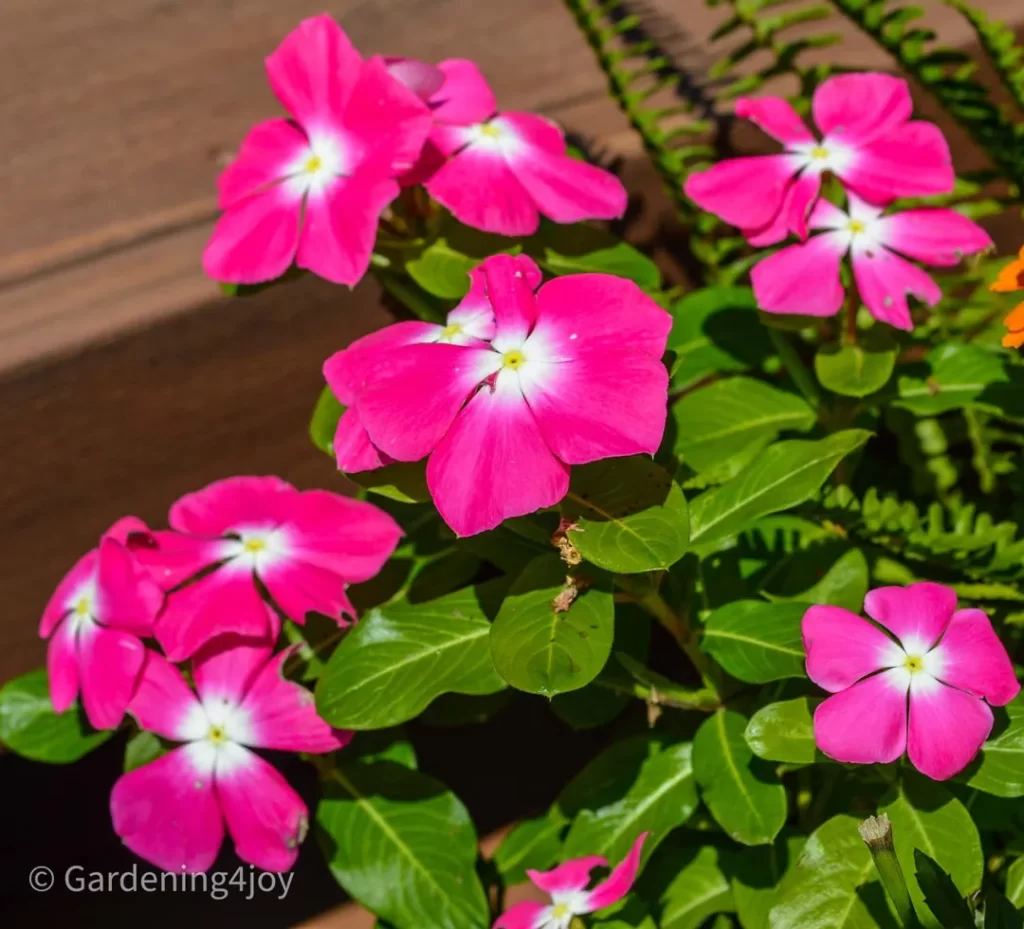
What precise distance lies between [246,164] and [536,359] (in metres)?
0.36

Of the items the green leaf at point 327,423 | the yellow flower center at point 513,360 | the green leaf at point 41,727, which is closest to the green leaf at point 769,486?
the yellow flower center at point 513,360

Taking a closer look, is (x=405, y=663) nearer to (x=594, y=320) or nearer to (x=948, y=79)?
(x=594, y=320)

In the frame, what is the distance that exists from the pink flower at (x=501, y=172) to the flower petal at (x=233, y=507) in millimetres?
258

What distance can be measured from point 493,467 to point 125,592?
1.12 feet

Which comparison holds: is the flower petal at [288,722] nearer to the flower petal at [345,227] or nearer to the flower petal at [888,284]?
the flower petal at [345,227]

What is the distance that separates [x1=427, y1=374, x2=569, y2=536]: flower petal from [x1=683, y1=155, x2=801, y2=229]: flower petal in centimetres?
31

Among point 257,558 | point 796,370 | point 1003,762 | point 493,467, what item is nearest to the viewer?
point 493,467

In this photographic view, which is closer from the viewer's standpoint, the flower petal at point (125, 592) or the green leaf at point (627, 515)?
the green leaf at point (627, 515)

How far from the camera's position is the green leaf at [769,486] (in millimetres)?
659

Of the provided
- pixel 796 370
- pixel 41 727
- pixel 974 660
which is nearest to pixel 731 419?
pixel 796 370

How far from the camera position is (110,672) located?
73cm

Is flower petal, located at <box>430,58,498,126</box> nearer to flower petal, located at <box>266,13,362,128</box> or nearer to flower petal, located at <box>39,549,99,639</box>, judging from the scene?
flower petal, located at <box>266,13,362,128</box>

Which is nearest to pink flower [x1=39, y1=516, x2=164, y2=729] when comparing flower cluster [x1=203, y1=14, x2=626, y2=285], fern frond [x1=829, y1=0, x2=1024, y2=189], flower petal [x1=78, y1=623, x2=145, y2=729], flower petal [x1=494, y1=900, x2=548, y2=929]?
flower petal [x1=78, y1=623, x2=145, y2=729]

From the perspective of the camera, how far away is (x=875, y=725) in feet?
1.98
